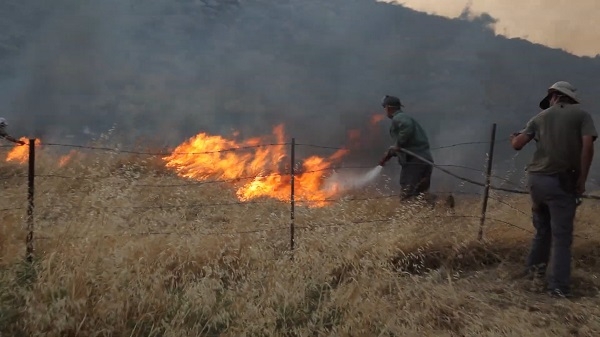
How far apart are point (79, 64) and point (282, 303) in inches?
490

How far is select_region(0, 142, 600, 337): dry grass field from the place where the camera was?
10.1 ft

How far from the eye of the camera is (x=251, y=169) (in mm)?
9102

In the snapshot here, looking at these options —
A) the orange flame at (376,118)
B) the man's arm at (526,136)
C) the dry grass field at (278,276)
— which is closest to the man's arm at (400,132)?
the dry grass field at (278,276)

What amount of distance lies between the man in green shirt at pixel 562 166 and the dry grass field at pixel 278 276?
35 cm

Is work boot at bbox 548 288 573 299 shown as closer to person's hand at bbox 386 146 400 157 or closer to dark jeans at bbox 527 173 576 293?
dark jeans at bbox 527 173 576 293

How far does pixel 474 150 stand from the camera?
15148 millimetres

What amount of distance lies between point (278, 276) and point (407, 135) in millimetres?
3345

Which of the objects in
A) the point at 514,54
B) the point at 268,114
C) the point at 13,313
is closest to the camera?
the point at 13,313

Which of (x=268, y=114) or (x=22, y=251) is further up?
(x=268, y=114)

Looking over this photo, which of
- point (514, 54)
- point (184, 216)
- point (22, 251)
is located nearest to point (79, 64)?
point (184, 216)

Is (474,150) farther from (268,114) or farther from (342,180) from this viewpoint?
(342,180)

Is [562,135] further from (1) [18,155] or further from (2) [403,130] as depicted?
(1) [18,155]

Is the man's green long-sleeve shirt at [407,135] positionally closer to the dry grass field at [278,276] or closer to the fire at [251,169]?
the dry grass field at [278,276]

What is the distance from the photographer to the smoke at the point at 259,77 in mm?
12836
